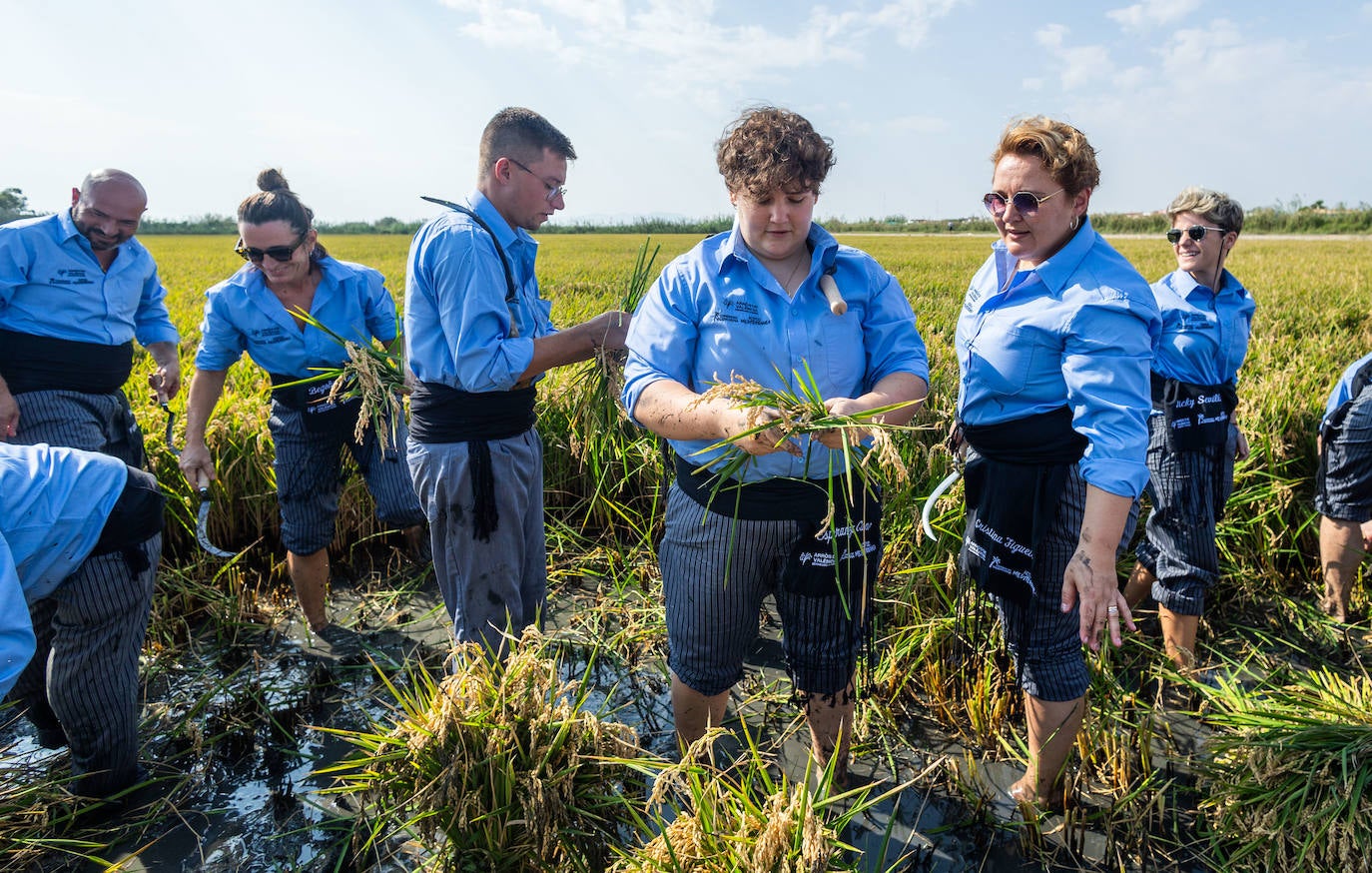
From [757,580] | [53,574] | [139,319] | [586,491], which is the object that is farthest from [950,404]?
[139,319]

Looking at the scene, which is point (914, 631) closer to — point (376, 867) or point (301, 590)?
point (376, 867)

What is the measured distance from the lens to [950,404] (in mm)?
4352

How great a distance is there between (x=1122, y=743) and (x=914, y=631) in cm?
81

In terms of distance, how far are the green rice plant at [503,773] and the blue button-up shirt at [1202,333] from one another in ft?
8.25

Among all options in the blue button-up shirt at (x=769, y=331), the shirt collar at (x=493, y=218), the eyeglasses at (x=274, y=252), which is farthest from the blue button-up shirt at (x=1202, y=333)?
the eyeglasses at (x=274, y=252)

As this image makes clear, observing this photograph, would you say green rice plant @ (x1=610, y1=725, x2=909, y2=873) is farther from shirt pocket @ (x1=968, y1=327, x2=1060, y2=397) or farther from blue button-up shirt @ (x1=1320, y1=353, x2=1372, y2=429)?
blue button-up shirt @ (x1=1320, y1=353, x2=1372, y2=429)

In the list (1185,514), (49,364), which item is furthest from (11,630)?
(1185,514)

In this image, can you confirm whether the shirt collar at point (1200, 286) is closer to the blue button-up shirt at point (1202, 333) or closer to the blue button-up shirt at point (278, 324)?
the blue button-up shirt at point (1202, 333)

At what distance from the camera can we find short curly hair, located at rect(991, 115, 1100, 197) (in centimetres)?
194

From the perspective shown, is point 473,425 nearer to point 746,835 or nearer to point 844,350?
point 844,350

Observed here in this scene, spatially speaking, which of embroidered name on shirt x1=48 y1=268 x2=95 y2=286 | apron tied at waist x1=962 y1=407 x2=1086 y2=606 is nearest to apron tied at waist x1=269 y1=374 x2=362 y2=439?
embroidered name on shirt x1=48 y1=268 x2=95 y2=286

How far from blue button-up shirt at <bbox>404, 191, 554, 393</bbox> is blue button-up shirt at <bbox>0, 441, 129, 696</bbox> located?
903 millimetres

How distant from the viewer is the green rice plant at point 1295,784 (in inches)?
74.9

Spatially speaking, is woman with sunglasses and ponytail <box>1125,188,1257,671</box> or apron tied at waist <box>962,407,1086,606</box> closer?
apron tied at waist <box>962,407,1086,606</box>
